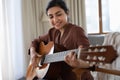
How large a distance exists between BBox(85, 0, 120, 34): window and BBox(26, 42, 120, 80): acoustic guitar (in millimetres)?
2582

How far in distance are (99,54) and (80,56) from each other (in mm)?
151

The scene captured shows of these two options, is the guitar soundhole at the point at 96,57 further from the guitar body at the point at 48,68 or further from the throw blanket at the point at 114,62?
the throw blanket at the point at 114,62

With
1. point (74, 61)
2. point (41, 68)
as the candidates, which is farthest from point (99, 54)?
point (41, 68)

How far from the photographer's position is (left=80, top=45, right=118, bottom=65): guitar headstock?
103 centimetres

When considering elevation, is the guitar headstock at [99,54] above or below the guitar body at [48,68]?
above

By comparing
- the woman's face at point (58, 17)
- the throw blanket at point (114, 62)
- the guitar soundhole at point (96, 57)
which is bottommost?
the throw blanket at point (114, 62)

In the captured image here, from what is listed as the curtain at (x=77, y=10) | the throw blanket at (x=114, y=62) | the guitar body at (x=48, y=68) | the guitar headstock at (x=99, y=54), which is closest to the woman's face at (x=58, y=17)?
the guitar body at (x=48, y=68)

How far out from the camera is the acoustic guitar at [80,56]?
3.39ft

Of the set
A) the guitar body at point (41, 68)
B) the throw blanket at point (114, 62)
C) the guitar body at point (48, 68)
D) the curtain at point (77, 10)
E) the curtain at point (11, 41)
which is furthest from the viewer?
the curtain at point (77, 10)

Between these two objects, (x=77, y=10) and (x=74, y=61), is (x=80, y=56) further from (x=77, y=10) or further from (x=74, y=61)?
(x=77, y=10)

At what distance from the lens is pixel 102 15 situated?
4.35 meters

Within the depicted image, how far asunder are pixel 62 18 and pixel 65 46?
201 mm

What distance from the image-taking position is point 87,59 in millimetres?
1136

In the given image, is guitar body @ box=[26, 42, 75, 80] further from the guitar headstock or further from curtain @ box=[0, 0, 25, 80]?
curtain @ box=[0, 0, 25, 80]
